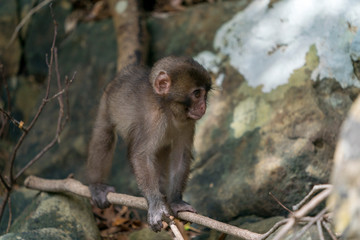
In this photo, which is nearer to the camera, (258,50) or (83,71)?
(258,50)

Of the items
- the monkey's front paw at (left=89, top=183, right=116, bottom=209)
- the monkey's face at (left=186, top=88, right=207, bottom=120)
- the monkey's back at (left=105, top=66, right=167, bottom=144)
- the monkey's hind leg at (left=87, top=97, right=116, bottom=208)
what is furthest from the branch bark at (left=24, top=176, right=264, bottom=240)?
the monkey's face at (left=186, top=88, right=207, bottom=120)

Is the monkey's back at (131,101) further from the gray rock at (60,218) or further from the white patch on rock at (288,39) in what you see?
the white patch on rock at (288,39)

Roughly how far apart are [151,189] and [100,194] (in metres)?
0.90

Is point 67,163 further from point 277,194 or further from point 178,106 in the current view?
point 277,194

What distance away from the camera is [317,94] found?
19.8 ft

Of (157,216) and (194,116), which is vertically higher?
(194,116)

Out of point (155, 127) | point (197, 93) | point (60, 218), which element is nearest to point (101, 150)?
point (60, 218)

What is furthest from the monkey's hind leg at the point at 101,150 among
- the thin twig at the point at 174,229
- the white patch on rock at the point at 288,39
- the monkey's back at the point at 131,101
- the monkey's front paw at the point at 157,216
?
the white patch on rock at the point at 288,39

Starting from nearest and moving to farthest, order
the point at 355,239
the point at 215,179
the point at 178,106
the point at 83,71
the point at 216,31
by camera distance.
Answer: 1. the point at 355,239
2. the point at 178,106
3. the point at 215,179
4. the point at 216,31
5. the point at 83,71

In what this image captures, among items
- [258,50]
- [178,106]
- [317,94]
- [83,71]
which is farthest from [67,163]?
[317,94]

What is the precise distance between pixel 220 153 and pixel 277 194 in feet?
3.60

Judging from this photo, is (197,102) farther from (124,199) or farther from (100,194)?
(100,194)

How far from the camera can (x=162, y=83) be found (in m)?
5.32

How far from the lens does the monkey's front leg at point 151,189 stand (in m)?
4.90
